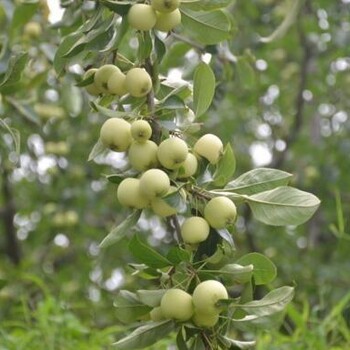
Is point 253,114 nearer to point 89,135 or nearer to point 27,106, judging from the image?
point 89,135

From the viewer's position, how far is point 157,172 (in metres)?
0.81

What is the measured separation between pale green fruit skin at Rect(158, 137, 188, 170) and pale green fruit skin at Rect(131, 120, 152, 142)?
0.02 m

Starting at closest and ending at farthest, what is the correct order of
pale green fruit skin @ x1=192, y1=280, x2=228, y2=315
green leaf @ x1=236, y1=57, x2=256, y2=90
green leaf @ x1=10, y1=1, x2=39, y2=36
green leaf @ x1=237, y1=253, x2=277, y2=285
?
pale green fruit skin @ x1=192, y1=280, x2=228, y2=315
green leaf @ x1=237, y1=253, x2=277, y2=285
green leaf @ x1=10, y1=1, x2=39, y2=36
green leaf @ x1=236, y1=57, x2=256, y2=90

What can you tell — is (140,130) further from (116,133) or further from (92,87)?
(92,87)

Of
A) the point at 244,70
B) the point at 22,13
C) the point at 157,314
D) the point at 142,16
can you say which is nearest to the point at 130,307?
the point at 157,314

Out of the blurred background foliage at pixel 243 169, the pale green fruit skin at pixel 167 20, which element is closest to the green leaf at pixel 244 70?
the blurred background foliage at pixel 243 169

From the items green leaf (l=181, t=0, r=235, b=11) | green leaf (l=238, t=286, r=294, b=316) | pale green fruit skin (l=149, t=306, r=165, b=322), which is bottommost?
pale green fruit skin (l=149, t=306, r=165, b=322)

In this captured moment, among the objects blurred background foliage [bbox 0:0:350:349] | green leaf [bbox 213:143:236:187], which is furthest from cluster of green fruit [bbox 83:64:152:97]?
blurred background foliage [bbox 0:0:350:349]

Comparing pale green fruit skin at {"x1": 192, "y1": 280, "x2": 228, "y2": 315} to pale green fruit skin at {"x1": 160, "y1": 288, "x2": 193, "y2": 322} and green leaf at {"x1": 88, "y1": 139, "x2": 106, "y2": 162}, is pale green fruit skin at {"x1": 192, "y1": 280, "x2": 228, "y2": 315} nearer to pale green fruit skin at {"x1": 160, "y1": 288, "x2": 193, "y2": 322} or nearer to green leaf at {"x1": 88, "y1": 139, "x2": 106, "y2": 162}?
pale green fruit skin at {"x1": 160, "y1": 288, "x2": 193, "y2": 322}

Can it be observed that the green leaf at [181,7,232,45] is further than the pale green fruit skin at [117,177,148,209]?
Yes

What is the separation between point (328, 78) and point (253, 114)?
0.40 meters

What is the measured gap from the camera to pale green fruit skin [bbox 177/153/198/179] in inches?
33.5

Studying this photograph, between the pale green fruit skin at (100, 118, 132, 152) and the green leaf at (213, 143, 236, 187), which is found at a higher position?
the pale green fruit skin at (100, 118, 132, 152)

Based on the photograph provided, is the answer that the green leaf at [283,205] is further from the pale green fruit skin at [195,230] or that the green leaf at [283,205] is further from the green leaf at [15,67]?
the green leaf at [15,67]
